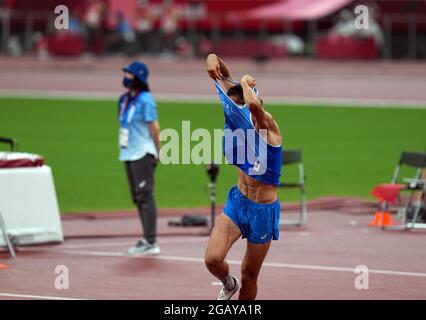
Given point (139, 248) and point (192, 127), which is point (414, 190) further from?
point (192, 127)

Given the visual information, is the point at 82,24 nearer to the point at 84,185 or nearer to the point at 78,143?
the point at 78,143

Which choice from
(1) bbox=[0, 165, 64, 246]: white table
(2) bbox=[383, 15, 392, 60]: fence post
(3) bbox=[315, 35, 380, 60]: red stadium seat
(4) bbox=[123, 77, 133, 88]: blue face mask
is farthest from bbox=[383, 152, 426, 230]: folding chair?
(2) bbox=[383, 15, 392, 60]: fence post

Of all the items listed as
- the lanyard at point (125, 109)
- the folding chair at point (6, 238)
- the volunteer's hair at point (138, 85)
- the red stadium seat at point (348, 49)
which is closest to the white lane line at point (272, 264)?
the folding chair at point (6, 238)

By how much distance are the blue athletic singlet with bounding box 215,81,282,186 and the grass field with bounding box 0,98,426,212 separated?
25.7 feet

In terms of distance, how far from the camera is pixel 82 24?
49.2m

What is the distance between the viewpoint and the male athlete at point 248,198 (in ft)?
37.4

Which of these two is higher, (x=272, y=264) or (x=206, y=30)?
(x=206, y=30)

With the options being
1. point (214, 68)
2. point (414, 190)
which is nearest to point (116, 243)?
point (414, 190)

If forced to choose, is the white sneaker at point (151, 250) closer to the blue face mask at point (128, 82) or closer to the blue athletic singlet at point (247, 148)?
the blue face mask at point (128, 82)

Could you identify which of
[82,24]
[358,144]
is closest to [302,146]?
[358,144]

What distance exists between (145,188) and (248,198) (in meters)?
3.77

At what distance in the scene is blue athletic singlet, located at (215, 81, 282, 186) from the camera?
11438 mm

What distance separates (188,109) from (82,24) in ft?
58.6

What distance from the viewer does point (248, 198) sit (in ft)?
38.0
